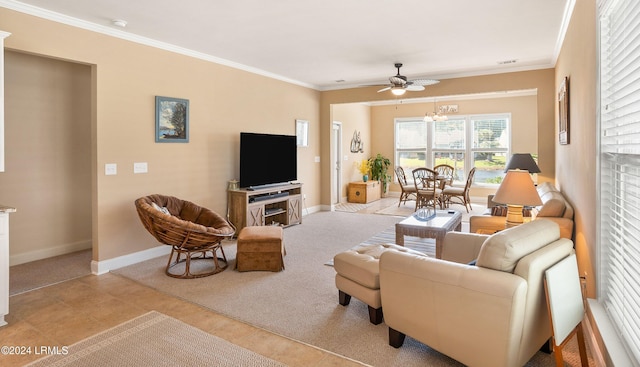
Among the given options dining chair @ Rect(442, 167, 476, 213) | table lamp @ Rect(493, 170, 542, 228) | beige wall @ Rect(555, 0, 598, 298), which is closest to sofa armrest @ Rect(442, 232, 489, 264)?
table lamp @ Rect(493, 170, 542, 228)

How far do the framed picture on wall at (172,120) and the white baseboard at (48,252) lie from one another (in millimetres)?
1849

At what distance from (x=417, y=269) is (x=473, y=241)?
3.89 feet

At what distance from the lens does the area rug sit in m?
2.37

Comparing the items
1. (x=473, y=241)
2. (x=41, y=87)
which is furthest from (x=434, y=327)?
(x=41, y=87)

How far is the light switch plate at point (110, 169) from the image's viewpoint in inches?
164

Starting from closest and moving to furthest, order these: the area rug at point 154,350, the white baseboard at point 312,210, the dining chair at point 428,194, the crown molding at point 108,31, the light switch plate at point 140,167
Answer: the area rug at point 154,350 → the crown molding at point 108,31 → the light switch plate at point 140,167 → the white baseboard at point 312,210 → the dining chair at point 428,194

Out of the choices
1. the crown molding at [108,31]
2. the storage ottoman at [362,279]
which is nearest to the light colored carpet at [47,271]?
the crown molding at [108,31]

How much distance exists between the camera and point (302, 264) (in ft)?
14.3

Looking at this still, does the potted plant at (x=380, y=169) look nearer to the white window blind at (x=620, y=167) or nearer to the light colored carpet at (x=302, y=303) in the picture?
the light colored carpet at (x=302, y=303)

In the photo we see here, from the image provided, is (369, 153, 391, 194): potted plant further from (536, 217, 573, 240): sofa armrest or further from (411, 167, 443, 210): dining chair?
(536, 217, 573, 240): sofa armrest

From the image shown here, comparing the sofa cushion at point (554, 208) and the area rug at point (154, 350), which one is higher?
the sofa cushion at point (554, 208)

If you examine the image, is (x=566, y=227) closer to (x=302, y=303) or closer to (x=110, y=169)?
(x=302, y=303)

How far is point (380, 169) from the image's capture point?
10445 mm

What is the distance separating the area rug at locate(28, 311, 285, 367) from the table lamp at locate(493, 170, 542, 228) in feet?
7.35
